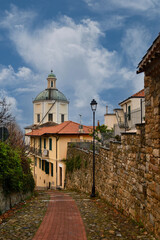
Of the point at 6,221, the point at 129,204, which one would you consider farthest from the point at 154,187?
the point at 6,221

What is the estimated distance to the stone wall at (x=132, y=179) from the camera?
663cm

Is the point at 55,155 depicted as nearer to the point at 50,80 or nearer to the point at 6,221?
the point at 6,221

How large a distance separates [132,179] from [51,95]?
5521 centimetres

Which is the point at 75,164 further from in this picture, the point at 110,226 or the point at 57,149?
the point at 110,226

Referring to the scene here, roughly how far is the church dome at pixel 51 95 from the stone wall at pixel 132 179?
4969 centimetres

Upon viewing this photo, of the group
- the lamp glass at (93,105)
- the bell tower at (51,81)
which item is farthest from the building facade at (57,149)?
the bell tower at (51,81)

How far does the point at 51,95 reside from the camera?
Result: 62219 mm

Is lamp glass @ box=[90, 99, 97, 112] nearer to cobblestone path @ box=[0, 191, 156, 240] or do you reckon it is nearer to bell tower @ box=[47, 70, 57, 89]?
cobblestone path @ box=[0, 191, 156, 240]

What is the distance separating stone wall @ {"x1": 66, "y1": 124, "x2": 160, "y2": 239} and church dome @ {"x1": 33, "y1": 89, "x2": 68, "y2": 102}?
49687mm

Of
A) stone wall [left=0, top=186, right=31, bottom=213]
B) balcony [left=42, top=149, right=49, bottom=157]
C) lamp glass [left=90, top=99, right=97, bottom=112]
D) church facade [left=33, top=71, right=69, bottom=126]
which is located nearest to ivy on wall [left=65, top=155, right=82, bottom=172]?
balcony [left=42, top=149, right=49, bottom=157]

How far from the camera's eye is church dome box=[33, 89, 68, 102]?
203ft

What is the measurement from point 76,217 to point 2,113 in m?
8.44

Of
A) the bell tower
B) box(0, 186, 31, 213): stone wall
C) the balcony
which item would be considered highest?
the bell tower

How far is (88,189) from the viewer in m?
16.6
